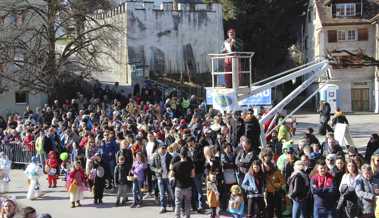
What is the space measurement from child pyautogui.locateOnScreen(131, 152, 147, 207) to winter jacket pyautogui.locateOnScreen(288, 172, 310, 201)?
4.59 metres

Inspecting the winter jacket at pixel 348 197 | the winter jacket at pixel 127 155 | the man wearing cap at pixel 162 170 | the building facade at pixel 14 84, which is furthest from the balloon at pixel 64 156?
the building facade at pixel 14 84

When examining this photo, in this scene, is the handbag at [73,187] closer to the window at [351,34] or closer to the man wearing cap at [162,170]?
the man wearing cap at [162,170]

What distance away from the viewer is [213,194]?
A: 13.1 m

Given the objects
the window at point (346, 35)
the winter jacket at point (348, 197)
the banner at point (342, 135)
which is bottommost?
the winter jacket at point (348, 197)

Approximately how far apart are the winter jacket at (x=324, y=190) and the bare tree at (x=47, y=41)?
1004 inches

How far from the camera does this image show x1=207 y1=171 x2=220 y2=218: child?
Result: 1312cm

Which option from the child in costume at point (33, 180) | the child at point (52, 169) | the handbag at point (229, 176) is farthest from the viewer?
the child at point (52, 169)

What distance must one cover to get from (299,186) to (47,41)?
26.0m

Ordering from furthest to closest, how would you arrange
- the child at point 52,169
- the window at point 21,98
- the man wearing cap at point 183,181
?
the window at point 21,98, the child at point 52,169, the man wearing cap at point 183,181

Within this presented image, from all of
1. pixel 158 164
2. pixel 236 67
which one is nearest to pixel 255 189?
pixel 158 164

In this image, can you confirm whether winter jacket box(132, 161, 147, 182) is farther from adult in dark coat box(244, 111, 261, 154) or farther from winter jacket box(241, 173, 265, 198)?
winter jacket box(241, 173, 265, 198)

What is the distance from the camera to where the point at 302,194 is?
38.7ft

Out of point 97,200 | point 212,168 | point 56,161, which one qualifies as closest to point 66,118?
point 56,161

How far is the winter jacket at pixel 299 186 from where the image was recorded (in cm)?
1171
